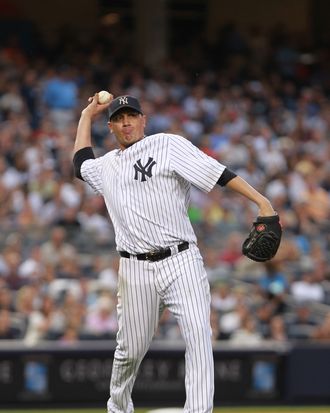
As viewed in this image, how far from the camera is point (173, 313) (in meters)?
6.28

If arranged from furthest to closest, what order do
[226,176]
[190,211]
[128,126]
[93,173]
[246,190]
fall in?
[190,211], [93,173], [128,126], [226,176], [246,190]

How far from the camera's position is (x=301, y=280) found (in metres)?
13.5

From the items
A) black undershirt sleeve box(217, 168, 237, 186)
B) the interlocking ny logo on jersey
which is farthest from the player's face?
black undershirt sleeve box(217, 168, 237, 186)

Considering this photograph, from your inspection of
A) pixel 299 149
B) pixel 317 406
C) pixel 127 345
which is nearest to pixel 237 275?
pixel 317 406

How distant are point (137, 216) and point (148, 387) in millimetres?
5858

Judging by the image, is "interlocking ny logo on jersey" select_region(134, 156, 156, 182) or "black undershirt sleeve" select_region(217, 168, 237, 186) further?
"interlocking ny logo on jersey" select_region(134, 156, 156, 182)

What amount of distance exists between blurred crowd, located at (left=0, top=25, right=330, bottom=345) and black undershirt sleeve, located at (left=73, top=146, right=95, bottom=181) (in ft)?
16.6

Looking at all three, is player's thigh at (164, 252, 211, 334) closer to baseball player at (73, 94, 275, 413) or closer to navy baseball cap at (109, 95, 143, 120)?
baseball player at (73, 94, 275, 413)

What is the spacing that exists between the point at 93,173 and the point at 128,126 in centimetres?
42

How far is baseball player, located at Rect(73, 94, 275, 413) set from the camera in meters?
6.16

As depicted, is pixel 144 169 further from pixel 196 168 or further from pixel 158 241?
pixel 158 241

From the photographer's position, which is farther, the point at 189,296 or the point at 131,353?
the point at 131,353

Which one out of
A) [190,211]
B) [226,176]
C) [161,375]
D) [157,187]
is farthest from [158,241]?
[190,211]

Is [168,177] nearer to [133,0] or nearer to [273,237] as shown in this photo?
[273,237]
